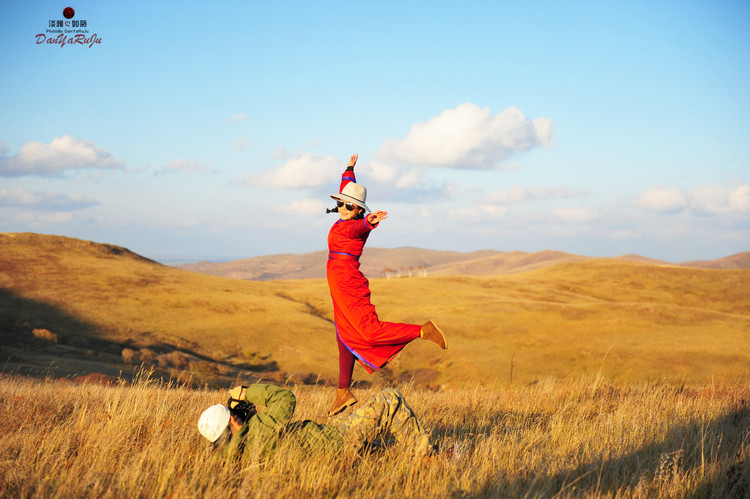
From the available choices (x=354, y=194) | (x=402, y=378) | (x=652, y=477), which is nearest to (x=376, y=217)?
(x=354, y=194)

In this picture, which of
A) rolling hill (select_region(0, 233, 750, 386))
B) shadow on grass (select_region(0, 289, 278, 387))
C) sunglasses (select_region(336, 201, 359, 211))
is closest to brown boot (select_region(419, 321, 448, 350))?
sunglasses (select_region(336, 201, 359, 211))

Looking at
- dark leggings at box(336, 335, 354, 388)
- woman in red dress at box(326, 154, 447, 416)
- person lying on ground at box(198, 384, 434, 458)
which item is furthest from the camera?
dark leggings at box(336, 335, 354, 388)

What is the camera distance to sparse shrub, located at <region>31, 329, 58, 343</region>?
23.5m

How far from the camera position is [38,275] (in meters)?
35.1

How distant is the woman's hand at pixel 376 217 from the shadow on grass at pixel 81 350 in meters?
12.9

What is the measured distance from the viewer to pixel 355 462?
15.5ft

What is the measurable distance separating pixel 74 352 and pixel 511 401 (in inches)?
797

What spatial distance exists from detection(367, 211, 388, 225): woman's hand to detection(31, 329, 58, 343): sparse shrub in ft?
76.0

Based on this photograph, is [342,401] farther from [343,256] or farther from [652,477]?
[652,477]

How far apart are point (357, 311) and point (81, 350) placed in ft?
69.3

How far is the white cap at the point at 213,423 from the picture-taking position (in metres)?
4.30

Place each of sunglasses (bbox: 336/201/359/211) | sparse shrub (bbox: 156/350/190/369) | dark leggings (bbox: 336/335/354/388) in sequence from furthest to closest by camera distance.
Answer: sparse shrub (bbox: 156/350/190/369), sunglasses (bbox: 336/201/359/211), dark leggings (bbox: 336/335/354/388)

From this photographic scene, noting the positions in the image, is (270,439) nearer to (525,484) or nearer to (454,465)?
(454,465)

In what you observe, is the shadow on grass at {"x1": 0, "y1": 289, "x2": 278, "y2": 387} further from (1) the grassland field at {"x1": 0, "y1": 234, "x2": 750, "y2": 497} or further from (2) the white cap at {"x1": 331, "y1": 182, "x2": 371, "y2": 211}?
(2) the white cap at {"x1": 331, "y1": 182, "x2": 371, "y2": 211}
